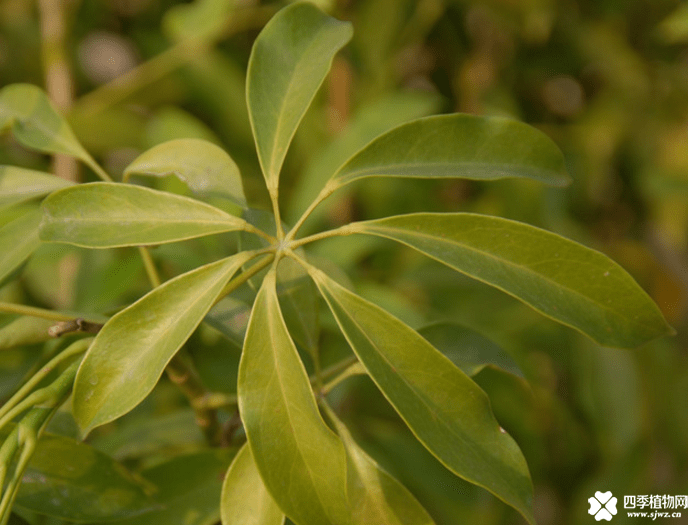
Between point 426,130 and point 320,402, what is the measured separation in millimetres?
220

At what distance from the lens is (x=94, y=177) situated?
120cm

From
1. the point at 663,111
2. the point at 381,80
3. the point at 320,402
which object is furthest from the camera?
the point at 663,111

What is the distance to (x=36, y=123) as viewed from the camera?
0.55m

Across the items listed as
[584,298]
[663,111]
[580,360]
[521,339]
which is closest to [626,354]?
[580,360]

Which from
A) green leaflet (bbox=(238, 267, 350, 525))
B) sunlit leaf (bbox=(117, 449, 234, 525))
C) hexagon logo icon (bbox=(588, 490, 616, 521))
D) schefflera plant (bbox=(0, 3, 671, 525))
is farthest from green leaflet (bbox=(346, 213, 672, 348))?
hexagon logo icon (bbox=(588, 490, 616, 521))

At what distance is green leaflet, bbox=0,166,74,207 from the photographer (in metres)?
0.48

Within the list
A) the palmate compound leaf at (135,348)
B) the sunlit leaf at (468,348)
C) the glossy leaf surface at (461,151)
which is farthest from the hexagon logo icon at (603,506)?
the palmate compound leaf at (135,348)

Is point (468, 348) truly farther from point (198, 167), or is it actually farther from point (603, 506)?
point (603, 506)

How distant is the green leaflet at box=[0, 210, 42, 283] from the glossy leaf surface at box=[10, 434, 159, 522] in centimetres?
13

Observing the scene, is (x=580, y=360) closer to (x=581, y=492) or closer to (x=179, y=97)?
(x=581, y=492)

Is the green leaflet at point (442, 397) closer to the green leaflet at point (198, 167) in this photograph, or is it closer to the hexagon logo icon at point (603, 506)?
the green leaflet at point (198, 167)

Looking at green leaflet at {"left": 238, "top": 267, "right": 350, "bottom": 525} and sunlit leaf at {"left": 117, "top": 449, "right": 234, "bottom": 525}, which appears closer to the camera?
green leaflet at {"left": 238, "top": 267, "right": 350, "bottom": 525}

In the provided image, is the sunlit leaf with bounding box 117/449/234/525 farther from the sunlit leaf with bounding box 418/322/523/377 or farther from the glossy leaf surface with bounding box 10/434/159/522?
the sunlit leaf with bounding box 418/322/523/377

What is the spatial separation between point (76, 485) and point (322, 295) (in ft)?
0.78
